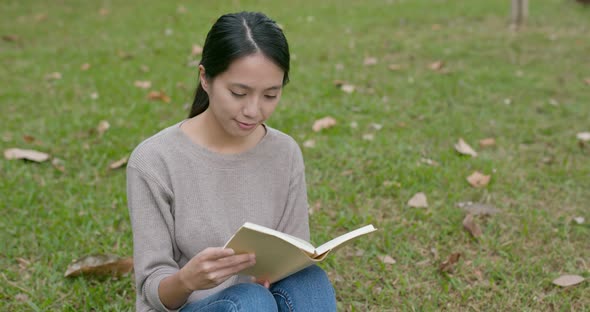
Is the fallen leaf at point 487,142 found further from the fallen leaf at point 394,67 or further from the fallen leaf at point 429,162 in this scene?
the fallen leaf at point 394,67

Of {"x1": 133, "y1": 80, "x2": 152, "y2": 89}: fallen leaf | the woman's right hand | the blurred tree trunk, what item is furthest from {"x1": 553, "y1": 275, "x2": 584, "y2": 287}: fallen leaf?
the blurred tree trunk

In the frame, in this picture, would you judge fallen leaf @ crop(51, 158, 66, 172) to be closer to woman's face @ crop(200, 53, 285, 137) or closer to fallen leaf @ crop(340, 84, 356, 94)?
woman's face @ crop(200, 53, 285, 137)

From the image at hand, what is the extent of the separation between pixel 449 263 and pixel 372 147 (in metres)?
1.03

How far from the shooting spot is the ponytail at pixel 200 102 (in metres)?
1.70

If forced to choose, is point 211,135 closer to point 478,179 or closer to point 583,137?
point 478,179

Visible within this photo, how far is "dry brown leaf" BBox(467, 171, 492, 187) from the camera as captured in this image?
280cm

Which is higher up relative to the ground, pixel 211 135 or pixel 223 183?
pixel 211 135

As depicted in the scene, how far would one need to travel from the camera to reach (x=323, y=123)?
11.1 ft

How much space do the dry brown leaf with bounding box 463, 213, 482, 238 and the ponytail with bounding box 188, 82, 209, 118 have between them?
131 cm

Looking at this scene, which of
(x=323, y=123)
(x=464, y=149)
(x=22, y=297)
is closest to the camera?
(x=22, y=297)

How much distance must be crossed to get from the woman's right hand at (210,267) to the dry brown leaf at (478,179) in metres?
1.74

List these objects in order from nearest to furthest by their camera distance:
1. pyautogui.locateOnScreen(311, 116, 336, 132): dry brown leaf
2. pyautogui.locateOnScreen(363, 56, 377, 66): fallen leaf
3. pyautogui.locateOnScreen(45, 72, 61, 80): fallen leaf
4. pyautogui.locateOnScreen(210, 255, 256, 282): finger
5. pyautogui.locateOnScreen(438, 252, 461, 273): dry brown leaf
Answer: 1. pyautogui.locateOnScreen(210, 255, 256, 282): finger
2. pyautogui.locateOnScreen(438, 252, 461, 273): dry brown leaf
3. pyautogui.locateOnScreen(311, 116, 336, 132): dry brown leaf
4. pyautogui.locateOnScreen(45, 72, 61, 80): fallen leaf
5. pyautogui.locateOnScreen(363, 56, 377, 66): fallen leaf

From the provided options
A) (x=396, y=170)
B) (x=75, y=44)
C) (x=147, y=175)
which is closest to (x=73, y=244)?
(x=147, y=175)

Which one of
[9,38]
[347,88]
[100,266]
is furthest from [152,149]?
[9,38]
